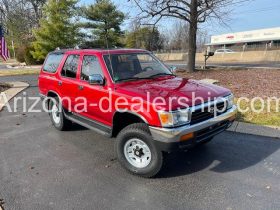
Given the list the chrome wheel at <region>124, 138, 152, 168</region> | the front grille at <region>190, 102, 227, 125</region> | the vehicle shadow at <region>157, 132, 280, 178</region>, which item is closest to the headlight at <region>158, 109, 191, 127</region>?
the front grille at <region>190, 102, 227, 125</region>

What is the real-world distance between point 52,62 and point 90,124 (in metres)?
2.30

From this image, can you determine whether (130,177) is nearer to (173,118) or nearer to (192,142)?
(192,142)

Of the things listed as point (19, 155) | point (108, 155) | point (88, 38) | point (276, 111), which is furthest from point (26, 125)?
point (88, 38)

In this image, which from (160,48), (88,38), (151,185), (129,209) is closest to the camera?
(129,209)

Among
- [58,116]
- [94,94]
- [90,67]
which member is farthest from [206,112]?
[58,116]

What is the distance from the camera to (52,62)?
677 centimetres

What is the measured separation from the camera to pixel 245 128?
635cm

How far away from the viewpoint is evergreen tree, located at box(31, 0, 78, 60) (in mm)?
29875

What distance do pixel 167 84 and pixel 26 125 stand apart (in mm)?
4312

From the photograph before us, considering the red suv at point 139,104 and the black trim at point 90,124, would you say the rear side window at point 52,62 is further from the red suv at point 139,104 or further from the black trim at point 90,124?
the black trim at point 90,124

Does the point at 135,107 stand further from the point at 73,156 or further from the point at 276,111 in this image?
the point at 276,111

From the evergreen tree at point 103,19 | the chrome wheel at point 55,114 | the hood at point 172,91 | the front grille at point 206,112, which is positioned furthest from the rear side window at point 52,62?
Result: the evergreen tree at point 103,19

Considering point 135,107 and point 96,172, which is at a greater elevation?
point 135,107

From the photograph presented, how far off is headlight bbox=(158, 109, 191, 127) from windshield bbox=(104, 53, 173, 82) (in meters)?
1.33
